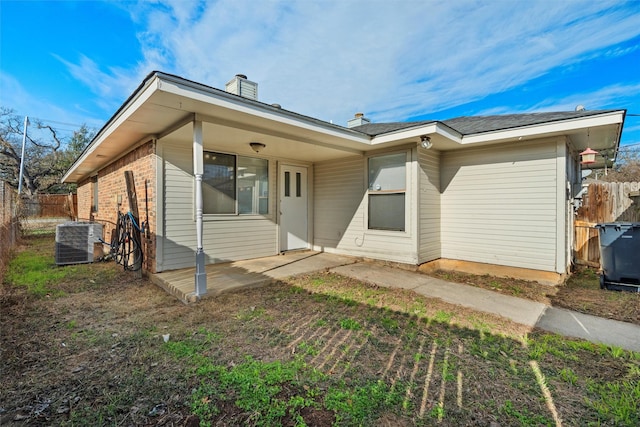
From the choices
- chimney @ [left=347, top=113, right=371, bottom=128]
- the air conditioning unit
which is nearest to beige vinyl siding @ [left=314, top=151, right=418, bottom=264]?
chimney @ [left=347, top=113, right=371, bottom=128]

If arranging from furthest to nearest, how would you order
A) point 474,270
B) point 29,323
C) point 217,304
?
point 474,270 → point 217,304 → point 29,323


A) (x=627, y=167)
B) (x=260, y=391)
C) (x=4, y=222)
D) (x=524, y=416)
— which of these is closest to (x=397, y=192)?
(x=524, y=416)

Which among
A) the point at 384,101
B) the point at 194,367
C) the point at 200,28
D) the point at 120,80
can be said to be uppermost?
the point at 120,80

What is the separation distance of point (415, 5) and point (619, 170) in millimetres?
20647

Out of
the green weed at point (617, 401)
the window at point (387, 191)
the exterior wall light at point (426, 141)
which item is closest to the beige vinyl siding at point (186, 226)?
the window at point (387, 191)

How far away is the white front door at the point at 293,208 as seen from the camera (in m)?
6.89

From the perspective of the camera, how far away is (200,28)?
245 inches

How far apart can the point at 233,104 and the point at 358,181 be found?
3507mm

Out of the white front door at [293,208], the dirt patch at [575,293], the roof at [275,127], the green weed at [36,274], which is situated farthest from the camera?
the white front door at [293,208]

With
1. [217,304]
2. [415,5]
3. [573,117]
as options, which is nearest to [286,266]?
[217,304]

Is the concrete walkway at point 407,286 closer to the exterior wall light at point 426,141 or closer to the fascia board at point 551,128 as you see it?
the exterior wall light at point 426,141

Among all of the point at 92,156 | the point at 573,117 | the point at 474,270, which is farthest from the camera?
the point at 92,156

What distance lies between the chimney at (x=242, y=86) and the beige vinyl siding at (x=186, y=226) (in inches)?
67.8

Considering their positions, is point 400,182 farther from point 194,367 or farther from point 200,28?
point 200,28
